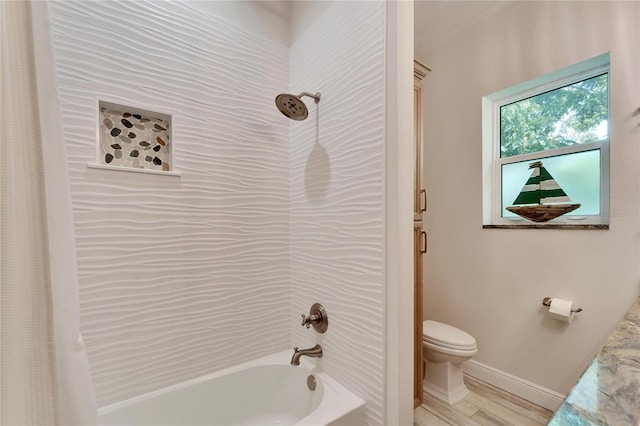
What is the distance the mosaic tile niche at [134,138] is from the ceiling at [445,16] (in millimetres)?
1945

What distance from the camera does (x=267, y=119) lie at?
169cm

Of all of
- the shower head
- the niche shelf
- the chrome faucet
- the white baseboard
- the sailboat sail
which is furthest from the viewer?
the sailboat sail

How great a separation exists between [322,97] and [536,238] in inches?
66.6

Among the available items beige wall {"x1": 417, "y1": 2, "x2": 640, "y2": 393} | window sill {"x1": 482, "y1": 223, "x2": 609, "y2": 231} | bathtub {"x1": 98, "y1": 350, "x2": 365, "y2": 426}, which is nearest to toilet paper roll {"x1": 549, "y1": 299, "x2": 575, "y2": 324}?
beige wall {"x1": 417, "y1": 2, "x2": 640, "y2": 393}

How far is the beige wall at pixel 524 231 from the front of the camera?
4.87 ft

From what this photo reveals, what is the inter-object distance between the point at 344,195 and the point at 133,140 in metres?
1.08

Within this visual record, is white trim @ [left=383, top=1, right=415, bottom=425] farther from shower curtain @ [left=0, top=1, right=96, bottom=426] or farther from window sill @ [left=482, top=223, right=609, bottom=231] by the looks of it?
window sill @ [left=482, top=223, right=609, bottom=231]

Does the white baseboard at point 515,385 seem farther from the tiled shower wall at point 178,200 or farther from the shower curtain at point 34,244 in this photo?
the shower curtain at point 34,244

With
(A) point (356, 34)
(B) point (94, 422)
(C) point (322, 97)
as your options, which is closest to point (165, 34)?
(C) point (322, 97)

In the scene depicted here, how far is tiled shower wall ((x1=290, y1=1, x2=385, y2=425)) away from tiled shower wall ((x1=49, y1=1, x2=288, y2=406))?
0.19m

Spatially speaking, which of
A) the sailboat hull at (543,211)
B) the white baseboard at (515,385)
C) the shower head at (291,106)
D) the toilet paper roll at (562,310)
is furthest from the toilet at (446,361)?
the shower head at (291,106)

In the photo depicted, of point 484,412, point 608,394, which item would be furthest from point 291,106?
point 484,412

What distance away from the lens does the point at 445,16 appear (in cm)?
205

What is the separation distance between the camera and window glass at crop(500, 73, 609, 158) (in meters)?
1.67
